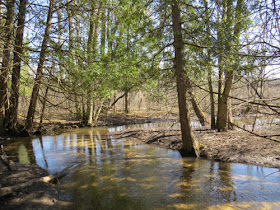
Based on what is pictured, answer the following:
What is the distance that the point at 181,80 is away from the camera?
267 inches

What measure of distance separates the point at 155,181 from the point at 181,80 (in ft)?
10.7

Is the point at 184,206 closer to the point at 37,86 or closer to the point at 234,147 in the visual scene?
the point at 234,147

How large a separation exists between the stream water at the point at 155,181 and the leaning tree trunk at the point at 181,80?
0.55 m

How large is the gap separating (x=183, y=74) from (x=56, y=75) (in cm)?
562

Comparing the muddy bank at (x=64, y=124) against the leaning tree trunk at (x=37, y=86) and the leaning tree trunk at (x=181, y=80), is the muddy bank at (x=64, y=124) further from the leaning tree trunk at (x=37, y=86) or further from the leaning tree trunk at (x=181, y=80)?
the leaning tree trunk at (x=181, y=80)

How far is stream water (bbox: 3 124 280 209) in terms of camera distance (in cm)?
427

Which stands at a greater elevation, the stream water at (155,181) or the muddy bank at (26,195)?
the muddy bank at (26,195)

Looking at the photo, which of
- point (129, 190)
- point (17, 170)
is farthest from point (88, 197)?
point (17, 170)

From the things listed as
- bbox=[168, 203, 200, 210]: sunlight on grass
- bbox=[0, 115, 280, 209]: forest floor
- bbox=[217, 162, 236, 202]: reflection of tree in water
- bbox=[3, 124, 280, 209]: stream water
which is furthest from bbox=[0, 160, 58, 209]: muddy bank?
bbox=[217, 162, 236, 202]: reflection of tree in water

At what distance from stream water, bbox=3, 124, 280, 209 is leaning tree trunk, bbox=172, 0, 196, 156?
1.80ft

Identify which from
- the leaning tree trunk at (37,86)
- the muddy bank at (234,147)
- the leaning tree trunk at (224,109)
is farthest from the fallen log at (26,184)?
the leaning tree trunk at (224,109)

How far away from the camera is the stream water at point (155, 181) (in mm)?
4273

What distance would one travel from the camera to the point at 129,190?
493 cm

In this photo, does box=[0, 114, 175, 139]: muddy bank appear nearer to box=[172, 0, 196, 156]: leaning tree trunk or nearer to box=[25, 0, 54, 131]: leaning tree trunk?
box=[25, 0, 54, 131]: leaning tree trunk
